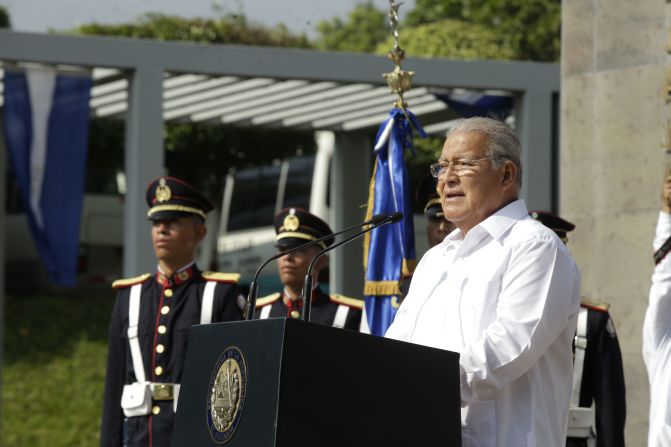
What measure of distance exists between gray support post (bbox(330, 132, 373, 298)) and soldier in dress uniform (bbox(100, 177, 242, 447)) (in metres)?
6.11

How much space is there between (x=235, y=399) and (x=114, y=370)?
3.23 m

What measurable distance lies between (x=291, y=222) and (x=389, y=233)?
0.73 meters

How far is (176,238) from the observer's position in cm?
671

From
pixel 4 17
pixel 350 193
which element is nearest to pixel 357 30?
pixel 4 17

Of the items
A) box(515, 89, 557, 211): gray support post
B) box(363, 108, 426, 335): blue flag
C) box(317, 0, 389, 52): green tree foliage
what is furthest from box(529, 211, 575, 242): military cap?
box(317, 0, 389, 52): green tree foliage

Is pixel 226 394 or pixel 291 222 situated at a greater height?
pixel 291 222

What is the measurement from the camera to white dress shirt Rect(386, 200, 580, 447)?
3613mm

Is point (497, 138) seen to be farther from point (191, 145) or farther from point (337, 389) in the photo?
point (191, 145)

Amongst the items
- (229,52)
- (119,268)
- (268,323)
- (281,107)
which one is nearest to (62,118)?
(229,52)

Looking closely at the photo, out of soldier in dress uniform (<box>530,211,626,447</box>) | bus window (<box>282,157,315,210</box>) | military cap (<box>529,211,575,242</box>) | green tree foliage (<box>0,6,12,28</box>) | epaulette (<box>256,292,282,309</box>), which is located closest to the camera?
soldier in dress uniform (<box>530,211,626,447</box>)

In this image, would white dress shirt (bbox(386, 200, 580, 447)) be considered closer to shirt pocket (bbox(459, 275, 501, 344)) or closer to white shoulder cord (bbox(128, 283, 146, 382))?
shirt pocket (bbox(459, 275, 501, 344))

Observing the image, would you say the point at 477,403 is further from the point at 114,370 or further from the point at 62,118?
the point at 62,118

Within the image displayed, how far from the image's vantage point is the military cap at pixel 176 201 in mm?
6773

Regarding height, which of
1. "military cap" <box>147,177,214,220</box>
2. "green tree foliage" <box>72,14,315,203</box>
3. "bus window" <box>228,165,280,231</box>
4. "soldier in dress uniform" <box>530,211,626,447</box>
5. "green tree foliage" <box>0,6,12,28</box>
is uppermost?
"green tree foliage" <box>0,6,12,28</box>
